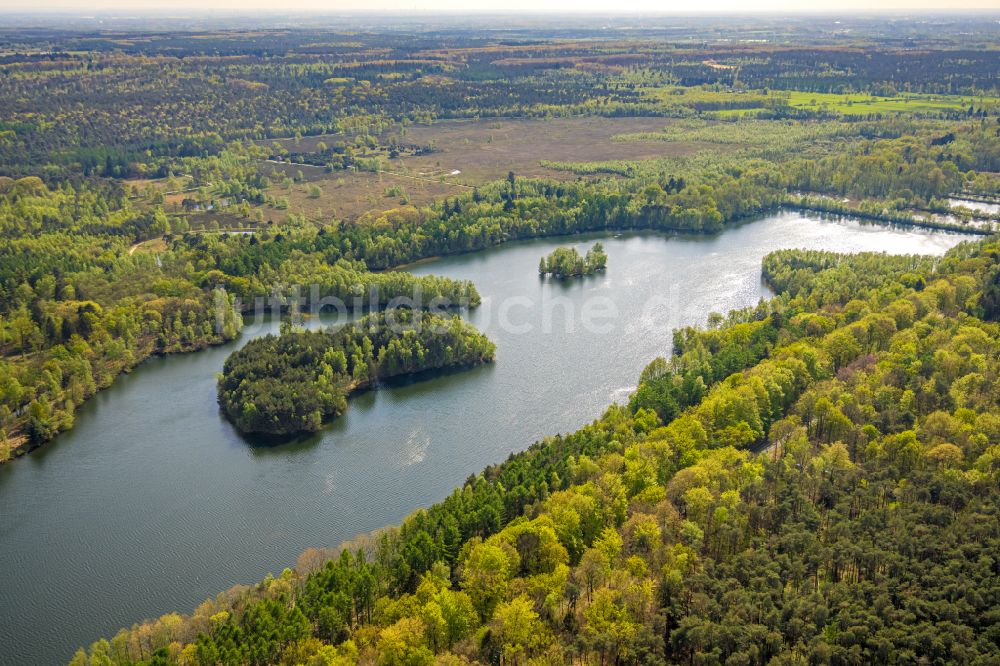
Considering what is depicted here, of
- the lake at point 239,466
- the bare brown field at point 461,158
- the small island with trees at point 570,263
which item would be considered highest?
the bare brown field at point 461,158

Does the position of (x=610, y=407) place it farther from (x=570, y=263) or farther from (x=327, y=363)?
(x=570, y=263)

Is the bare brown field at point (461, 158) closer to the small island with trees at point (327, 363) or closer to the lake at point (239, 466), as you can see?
the lake at point (239, 466)

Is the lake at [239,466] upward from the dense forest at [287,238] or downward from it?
downward

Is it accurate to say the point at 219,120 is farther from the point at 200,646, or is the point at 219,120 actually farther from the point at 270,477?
the point at 200,646

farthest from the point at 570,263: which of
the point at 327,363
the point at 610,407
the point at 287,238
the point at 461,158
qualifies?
the point at 461,158

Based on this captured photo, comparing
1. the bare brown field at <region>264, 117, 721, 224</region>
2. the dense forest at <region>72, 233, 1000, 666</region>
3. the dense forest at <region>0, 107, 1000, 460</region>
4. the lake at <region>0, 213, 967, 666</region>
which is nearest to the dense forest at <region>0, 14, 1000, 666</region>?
the dense forest at <region>72, 233, 1000, 666</region>

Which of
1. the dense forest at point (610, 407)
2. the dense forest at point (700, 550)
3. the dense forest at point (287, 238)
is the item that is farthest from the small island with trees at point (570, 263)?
the dense forest at point (700, 550)

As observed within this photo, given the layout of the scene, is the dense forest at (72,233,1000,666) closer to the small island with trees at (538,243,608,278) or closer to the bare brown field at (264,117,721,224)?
the small island with trees at (538,243,608,278)

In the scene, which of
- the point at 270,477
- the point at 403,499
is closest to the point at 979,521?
the point at 403,499
